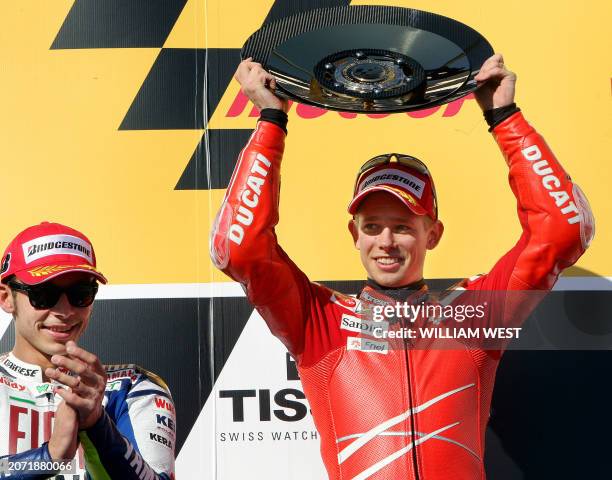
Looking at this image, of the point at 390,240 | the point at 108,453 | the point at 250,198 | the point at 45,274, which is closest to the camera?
the point at 108,453

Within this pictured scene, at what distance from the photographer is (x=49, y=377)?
5.95 ft

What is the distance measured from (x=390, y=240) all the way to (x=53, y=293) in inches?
29.4

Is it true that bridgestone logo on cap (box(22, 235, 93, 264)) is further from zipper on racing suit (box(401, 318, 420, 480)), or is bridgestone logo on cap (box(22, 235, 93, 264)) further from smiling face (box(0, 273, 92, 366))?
zipper on racing suit (box(401, 318, 420, 480))

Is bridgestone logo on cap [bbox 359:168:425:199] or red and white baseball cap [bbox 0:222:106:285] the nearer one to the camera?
red and white baseball cap [bbox 0:222:106:285]

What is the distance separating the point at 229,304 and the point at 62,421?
1033 mm

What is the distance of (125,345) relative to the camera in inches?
101

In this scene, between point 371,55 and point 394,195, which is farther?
point 394,195

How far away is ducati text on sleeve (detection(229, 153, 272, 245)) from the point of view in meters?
2.05

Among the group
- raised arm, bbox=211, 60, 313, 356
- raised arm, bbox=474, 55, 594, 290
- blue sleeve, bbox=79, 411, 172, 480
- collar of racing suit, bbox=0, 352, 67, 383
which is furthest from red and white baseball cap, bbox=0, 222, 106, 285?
raised arm, bbox=474, 55, 594, 290

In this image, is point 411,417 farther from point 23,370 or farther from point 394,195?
point 23,370

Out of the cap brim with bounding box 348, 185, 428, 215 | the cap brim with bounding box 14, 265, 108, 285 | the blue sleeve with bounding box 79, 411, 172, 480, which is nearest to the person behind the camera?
the blue sleeve with bounding box 79, 411, 172, 480

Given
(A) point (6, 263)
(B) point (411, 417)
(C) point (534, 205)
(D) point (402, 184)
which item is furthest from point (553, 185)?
(A) point (6, 263)

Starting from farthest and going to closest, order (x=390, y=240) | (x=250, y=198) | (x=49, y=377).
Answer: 1. (x=390, y=240)
2. (x=250, y=198)
3. (x=49, y=377)

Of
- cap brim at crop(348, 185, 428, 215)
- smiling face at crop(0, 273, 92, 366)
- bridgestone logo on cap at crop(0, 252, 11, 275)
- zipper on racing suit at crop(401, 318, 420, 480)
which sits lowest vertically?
zipper on racing suit at crop(401, 318, 420, 480)
